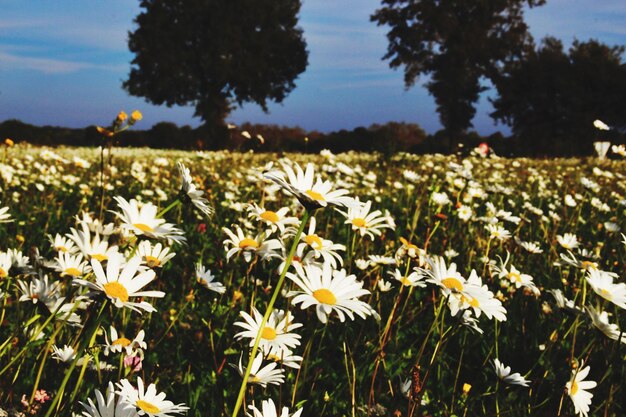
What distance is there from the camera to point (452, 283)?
1534 millimetres

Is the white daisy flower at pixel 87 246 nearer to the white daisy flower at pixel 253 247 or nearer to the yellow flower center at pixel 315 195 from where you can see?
the white daisy flower at pixel 253 247

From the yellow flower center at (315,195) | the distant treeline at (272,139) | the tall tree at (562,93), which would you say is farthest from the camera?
the tall tree at (562,93)

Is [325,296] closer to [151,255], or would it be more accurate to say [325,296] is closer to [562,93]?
[151,255]

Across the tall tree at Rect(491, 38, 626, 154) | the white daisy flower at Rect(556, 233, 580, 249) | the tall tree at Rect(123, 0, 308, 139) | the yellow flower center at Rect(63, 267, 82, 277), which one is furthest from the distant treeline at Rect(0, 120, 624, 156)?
the yellow flower center at Rect(63, 267, 82, 277)

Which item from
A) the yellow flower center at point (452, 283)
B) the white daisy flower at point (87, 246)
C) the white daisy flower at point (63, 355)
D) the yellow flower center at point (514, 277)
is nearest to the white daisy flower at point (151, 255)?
the white daisy flower at point (87, 246)

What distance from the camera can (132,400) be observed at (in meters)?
1.12

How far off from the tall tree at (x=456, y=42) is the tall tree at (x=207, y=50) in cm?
911

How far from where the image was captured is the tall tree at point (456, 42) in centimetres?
3456

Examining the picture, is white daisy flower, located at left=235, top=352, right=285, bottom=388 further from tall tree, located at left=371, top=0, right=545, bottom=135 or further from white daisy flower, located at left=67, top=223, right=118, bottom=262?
tall tree, located at left=371, top=0, right=545, bottom=135

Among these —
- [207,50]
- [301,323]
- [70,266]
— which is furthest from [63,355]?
[207,50]

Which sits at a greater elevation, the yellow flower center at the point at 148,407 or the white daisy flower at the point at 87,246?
the white daisy flower at the point at 87,246

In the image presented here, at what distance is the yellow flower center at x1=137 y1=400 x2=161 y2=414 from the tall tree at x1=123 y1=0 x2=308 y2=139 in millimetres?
30800

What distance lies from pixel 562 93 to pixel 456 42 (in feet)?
31.8

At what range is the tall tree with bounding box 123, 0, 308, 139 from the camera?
30328mm
